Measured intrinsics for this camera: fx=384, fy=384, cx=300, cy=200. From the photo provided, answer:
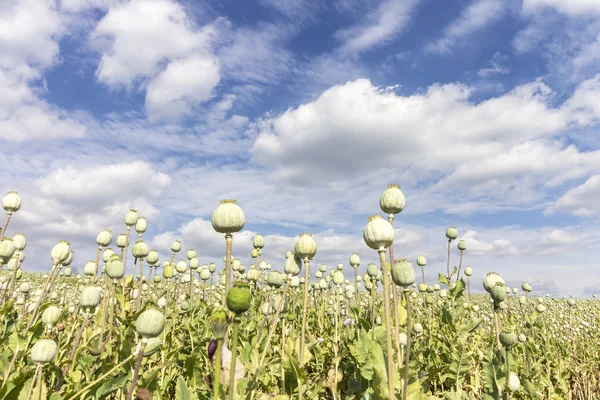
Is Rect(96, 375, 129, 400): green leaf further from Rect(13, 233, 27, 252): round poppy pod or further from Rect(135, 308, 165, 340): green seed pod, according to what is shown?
Rect(13, 233, 27, 252): round poppy pod

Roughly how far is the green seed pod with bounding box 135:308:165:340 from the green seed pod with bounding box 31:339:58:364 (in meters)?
0.65

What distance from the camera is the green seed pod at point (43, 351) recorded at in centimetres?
245

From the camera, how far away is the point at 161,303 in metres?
5.75

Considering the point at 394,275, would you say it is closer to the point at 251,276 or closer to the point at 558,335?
the point at 251,276

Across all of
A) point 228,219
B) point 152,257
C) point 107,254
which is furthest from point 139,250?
point 228,219

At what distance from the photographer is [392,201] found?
9.84ft

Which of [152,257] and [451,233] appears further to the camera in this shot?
[451,233]

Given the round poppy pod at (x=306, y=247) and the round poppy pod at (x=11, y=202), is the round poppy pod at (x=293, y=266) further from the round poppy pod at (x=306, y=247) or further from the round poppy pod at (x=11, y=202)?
the round poppy pod at (x=11, y=202)

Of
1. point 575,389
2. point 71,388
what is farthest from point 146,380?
point 575,389

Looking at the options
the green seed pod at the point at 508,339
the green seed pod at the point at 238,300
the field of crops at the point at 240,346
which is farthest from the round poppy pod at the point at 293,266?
the green seed pod at the point at 508,339

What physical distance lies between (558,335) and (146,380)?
11.2 meters

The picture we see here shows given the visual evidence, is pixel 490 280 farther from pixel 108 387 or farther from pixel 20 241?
pixel 20 241

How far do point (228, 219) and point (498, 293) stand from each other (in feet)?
8.19

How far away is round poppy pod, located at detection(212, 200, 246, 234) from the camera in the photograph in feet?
7.50
